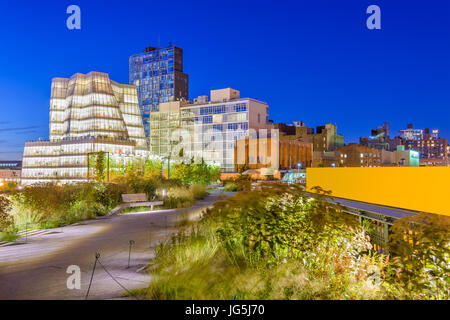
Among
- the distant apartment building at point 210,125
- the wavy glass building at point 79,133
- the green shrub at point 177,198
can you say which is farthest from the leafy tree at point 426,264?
the distant apartment building at point 210,125

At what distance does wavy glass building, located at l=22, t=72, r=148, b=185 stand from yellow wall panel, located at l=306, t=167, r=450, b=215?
161ft

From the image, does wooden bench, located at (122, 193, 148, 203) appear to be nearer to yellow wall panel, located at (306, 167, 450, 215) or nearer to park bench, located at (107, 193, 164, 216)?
park bench, located at (107, 193, 164, 216)

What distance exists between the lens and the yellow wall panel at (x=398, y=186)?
307 inches

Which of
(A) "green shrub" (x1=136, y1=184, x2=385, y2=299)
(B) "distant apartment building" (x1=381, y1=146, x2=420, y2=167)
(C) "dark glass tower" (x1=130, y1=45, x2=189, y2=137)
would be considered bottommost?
(A) "green shrub" (x1=136, y1=184, x2=385, y2=299)

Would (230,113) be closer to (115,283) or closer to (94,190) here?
(94,190)

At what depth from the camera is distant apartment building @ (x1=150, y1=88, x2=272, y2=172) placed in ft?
281

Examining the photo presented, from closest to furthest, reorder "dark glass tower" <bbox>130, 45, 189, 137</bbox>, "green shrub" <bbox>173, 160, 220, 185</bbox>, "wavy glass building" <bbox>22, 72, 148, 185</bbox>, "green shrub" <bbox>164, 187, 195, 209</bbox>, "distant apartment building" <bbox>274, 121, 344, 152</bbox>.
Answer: "green shrub" <bbox>164, 187, 195, 209</bbox>
"green shrub" <bbox>173, 160, 220, 185</bbox>
"wavy glass building" <bbox>22, 72, 148, 185</bbox>
"distant apartment building" <bbox>274, 121, 344, 152</bbox>
"dark glass tower" <bbox>130, 45, 189, 137</bbox>

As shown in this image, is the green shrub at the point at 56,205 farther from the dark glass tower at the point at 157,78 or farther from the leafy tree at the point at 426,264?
the dark glass tower at the point at 157,78

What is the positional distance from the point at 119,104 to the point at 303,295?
68562 mm

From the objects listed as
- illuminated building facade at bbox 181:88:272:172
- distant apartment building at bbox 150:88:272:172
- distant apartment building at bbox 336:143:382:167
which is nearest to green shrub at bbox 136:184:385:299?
distant apartment building at bbox 150:88:272:172

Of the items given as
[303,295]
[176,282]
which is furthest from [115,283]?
[303,295]

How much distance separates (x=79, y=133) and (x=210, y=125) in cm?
3662

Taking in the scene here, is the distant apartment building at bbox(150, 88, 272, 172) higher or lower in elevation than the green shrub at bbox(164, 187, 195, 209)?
higher

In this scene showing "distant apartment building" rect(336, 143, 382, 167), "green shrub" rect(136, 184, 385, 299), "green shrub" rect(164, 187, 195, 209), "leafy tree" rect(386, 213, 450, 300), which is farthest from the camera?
"distant apartment building" rect(336, 143, 382, 167)
